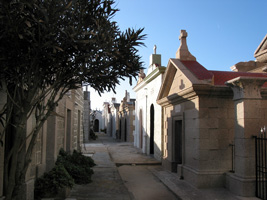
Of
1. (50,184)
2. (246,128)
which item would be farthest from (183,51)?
(50,184)

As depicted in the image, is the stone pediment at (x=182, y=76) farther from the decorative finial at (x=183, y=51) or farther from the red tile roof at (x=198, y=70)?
the decorative finial at (x=183, y=51)

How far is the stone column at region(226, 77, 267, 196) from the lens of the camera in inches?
245

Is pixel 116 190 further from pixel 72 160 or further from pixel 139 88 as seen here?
pixel 139 88

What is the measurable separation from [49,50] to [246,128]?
4.84 metres

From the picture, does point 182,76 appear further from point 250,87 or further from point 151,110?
point 151,110

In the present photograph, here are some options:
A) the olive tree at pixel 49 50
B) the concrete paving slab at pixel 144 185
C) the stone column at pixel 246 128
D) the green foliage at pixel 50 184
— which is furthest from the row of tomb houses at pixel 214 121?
the green foliage at pixel 50 184

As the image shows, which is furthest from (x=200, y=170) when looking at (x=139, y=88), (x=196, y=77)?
(x=139, y=88)

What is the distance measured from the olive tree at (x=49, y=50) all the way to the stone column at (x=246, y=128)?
3.27 m

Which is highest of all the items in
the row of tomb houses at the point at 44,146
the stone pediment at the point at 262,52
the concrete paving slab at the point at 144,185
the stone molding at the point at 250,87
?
the stone pediment at the point at 262,52

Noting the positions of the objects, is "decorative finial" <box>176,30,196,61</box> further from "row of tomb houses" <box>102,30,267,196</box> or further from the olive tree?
the olive tree

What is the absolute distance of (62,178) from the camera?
611 centimetres

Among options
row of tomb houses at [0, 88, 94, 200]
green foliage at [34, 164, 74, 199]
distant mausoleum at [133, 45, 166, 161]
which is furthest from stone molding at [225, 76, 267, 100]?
distant mausoleum at [133, 45, 166, 161]

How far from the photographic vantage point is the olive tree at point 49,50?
3.26 m

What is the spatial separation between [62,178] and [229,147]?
453cm
